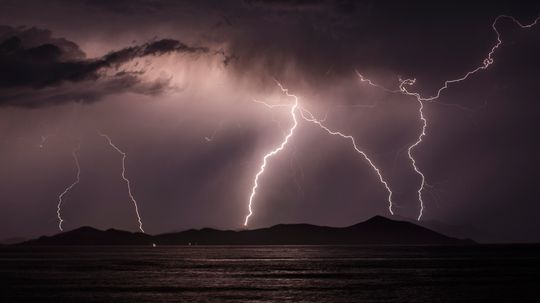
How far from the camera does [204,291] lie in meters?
59.1

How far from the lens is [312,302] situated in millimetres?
50250

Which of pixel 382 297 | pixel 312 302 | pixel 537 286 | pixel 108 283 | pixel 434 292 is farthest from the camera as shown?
pixel 108 283

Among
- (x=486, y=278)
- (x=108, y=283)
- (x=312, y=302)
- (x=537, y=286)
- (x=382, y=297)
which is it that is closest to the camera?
(x=312, y=302)

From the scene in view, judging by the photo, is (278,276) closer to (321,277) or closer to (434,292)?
(321,277)

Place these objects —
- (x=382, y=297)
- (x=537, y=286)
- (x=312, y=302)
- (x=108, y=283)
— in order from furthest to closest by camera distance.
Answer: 1. (x=108, y=283)
2. (x=537, y=286)
3. (x=382, y=297)
4. (x=312, y=302)

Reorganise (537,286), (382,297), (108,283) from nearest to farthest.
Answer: (382,297) < (537,286) < (108,283)

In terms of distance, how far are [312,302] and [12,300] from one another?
2157cm

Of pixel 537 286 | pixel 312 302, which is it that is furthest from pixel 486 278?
pixel 312 302

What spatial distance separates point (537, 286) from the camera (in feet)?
206

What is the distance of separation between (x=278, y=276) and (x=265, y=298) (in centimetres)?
2676

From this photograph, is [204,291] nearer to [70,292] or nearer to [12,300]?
[70,292]

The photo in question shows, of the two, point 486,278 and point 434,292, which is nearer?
point 434,292

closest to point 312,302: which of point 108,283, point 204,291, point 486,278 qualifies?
point 204,291

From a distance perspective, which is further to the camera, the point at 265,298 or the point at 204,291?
the point at 204,291
